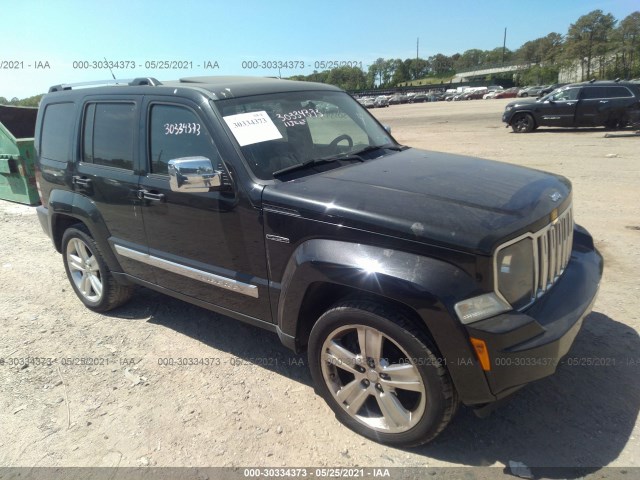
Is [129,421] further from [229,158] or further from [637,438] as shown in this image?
[637,438]

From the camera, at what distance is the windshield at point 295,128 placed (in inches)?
122

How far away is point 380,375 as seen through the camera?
103 inches

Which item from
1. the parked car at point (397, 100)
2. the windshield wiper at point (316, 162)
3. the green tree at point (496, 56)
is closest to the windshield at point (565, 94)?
the windshield wiper at point (316, 162)

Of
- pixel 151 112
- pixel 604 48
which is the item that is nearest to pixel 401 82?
pixel 604 48

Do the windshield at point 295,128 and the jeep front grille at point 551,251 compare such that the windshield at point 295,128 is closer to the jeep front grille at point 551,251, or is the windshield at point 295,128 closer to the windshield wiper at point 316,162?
the windshield wiper at point 316,162

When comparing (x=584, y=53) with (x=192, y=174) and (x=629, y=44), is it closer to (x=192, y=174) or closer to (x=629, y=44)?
(x=629, y=44)

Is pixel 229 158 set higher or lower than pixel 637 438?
higher

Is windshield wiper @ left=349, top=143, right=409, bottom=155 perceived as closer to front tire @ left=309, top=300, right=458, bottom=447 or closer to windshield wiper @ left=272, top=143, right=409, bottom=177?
windshield wiper @ left=272, top=143, right=409, bottom=177

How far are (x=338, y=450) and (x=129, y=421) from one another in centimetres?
137

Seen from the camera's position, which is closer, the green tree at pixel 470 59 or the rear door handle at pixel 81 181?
the rear door handle at pixel 81 181

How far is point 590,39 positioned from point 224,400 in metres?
95.3

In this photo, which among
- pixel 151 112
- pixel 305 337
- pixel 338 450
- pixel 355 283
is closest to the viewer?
pixel 355 283

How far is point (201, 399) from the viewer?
3201mm

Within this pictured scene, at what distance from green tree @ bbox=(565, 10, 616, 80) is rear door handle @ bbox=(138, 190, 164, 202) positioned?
81.2m
